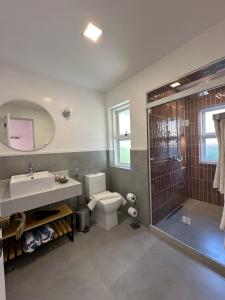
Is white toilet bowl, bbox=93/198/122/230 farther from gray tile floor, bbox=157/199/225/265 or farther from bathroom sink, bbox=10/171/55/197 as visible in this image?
bathroom sink, bbox=10/171/55/197

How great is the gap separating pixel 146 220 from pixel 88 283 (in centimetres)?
116

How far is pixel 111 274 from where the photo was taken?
1.50 meters

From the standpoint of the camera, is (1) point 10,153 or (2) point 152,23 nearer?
(2) point 152,23

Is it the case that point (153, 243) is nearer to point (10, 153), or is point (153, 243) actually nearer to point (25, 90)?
point (10, 153)

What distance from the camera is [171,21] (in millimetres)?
1353

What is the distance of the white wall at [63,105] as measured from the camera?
1961 millimetres

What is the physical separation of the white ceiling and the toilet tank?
5.68 feet

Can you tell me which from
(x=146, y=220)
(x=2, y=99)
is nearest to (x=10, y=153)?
(x=2, y=99)

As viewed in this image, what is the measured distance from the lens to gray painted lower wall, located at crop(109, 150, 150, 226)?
224cm

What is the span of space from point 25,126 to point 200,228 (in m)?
2.96

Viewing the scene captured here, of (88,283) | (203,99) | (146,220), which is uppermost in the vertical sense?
(203,99)

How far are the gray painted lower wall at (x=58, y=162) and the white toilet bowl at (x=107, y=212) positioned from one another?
2.09 ft

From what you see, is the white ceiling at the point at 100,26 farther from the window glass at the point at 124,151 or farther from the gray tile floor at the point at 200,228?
the gray tile floor at the point at 200,228

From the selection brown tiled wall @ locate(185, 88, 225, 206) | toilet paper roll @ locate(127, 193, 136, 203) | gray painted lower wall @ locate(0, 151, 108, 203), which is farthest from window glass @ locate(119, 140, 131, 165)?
brown tiled wall @ locate(185, 88, 225, 206)
